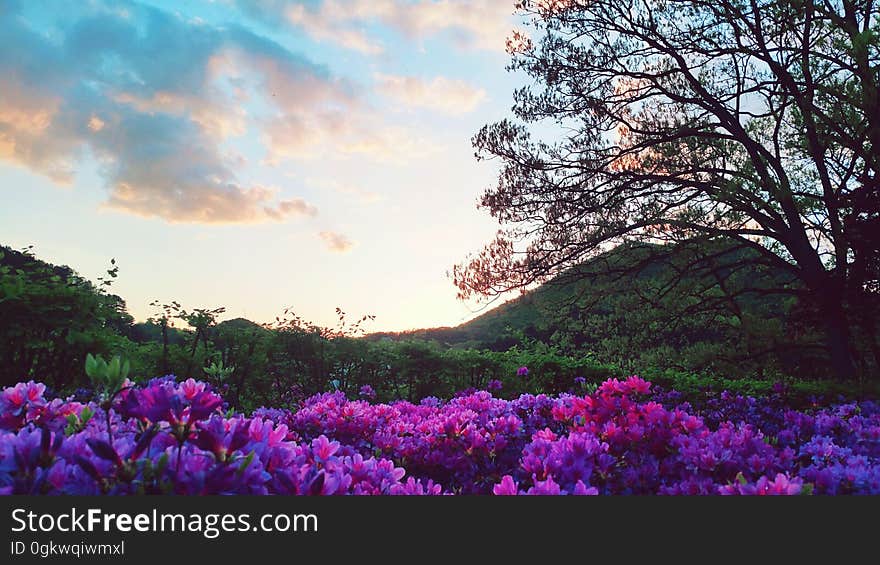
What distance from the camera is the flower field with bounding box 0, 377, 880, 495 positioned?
137 centimetres

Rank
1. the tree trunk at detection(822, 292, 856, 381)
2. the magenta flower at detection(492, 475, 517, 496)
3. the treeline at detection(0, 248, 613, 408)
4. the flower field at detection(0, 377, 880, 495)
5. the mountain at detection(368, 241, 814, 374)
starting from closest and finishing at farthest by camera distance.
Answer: the flower field at detection(0, 377, 880, 495)
the magenta flower at detection(492, 475, 517, 496)
the treeline at detection(0, 248, 613, 408)
the tree trunk at detection(822, 292, 856, 381)
the mountain at detection(368, 241, 814, 374)

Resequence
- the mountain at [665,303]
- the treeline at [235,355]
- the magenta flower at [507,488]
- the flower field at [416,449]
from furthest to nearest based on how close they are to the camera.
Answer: the mountain at [665,303]
the treeline at [235,355]
the magenta flower at [507,488]
the flower field at [416,449]

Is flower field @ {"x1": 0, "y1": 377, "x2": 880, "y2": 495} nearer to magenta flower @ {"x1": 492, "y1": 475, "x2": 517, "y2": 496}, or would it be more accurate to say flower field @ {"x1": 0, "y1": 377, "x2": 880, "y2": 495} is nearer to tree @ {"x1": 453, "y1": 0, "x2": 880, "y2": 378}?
magenta flower @ {"x1": 492, "y1": 475, "x2": 517, "y2": 496}

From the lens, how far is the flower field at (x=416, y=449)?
4.49ft

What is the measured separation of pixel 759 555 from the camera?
1438mm

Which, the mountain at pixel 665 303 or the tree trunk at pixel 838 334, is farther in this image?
the mountain at pixel 665 303

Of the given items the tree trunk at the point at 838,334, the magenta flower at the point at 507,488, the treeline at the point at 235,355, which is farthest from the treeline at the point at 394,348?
the magenta flower at the point at 507,488

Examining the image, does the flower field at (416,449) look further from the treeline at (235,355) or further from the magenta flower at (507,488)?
the treeline at (235,355)

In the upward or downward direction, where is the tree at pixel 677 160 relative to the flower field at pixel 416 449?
upward

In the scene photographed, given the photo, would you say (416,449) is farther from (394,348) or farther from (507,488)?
(394,348)

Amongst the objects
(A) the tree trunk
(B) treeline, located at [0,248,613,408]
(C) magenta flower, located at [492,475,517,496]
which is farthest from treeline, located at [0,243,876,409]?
(C) magenta flower, located at [492,475,517,496]

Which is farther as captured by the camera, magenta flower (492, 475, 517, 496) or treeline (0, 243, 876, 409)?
treeline (0, 243, 876, 409)

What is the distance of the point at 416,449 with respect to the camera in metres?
3.12

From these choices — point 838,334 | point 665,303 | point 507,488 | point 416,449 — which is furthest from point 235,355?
point 838,334
